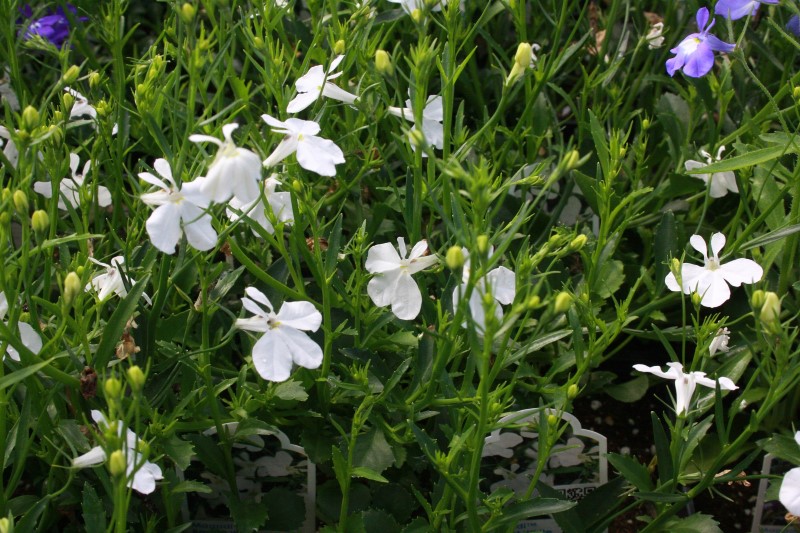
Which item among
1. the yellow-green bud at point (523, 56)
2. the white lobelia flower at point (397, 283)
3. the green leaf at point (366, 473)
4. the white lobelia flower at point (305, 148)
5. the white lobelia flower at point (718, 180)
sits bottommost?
the green leaf at point (366, 473)

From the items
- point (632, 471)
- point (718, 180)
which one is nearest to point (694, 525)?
point (632, 471)

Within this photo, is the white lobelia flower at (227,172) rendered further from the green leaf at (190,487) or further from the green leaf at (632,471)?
the green leaf at (632,471)

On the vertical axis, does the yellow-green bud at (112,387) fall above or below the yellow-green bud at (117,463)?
above

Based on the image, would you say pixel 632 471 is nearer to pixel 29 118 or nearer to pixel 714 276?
pixel 714 276

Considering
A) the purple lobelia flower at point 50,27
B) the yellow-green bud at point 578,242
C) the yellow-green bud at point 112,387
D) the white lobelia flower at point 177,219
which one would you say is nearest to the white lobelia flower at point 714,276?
the yellow-green bud at point 578,242

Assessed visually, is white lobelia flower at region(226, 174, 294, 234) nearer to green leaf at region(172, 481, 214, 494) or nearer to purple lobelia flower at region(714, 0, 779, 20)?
green leaf at region(172, 481, 214, 494)

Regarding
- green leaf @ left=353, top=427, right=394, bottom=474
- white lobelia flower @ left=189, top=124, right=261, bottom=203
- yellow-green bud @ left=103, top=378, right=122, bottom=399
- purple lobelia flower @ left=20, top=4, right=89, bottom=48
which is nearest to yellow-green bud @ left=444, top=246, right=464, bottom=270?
white lobelia flower @ left=189, top=124, right=261, bottom=203

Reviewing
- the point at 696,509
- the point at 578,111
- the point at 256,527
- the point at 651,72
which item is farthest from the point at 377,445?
the point at 651,72
